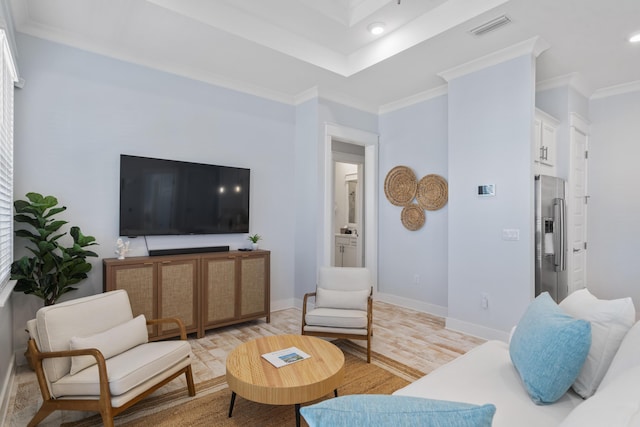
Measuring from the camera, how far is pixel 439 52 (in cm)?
354

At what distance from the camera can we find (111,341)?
2266mm

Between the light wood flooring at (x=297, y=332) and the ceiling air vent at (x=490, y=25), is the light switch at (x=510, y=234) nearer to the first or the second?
the light wood flooring at (x=297, y=332)

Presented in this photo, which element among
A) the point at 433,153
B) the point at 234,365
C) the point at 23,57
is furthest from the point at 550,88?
the point at 23,57

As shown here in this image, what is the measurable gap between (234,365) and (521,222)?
2975mm

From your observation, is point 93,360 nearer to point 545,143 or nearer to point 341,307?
point 341,307

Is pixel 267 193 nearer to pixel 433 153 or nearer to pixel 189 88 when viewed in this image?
pixel 189 88

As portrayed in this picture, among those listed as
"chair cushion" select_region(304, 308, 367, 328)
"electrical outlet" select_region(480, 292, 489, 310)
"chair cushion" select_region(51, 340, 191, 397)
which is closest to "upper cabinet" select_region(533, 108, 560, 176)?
"electrical outlet" select_region(480, 292, 489, 310)

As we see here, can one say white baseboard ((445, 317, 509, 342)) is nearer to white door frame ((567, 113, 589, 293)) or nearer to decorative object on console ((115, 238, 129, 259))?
white door frame ((567, 113, 589, 293))

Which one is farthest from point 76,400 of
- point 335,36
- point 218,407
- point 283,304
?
point 335,36

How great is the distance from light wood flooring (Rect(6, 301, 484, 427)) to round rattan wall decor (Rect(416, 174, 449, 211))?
57.7 inches

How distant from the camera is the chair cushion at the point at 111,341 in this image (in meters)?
2.08

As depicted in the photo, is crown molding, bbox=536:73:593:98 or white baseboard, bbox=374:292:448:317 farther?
white baseboard, bbox=374:292:448:317

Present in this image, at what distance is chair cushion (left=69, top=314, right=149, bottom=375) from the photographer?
6.82 ft

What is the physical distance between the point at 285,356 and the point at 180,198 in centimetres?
230
